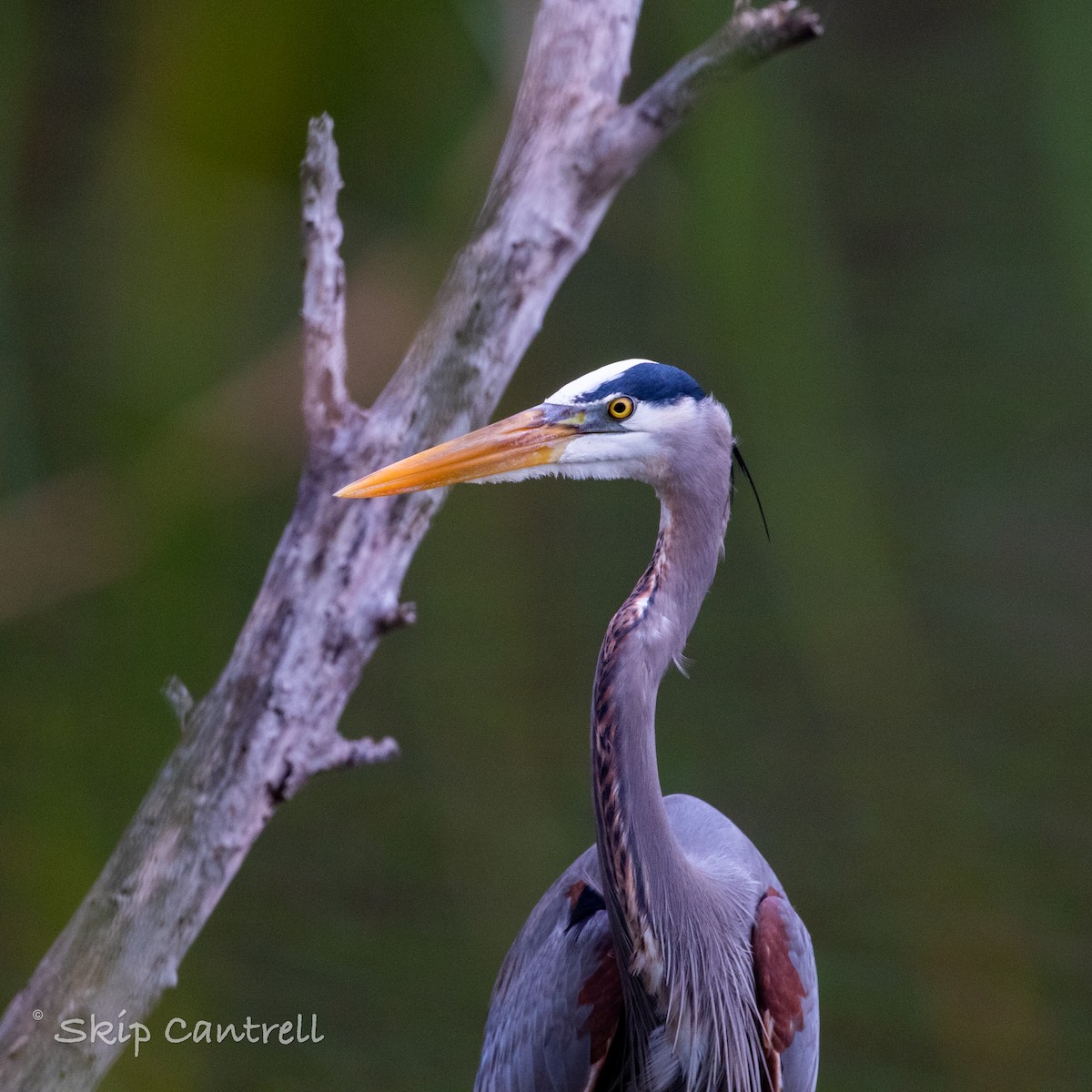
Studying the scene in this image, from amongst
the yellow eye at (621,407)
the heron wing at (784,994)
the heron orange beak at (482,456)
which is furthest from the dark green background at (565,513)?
the heron wing at (784,994)

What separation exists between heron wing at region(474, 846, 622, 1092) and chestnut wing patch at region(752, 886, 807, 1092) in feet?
0.54

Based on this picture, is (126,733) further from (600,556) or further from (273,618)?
(600,556)

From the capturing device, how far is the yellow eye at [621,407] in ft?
4.18

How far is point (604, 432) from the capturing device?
50.5 inches

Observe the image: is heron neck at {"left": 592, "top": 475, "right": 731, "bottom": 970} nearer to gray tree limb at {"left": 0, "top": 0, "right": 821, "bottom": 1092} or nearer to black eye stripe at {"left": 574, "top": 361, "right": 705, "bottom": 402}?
black eye stripe at {"left": 574, "top": 361, "right": 705, "bottom": 402}

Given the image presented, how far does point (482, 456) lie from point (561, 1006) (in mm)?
634

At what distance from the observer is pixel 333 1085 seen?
2668mm

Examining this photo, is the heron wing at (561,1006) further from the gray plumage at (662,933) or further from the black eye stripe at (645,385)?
the black eye stripe at (645,385)

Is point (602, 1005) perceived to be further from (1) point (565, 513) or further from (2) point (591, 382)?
(1) point (565, 513)

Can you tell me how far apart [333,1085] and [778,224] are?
2393 mm

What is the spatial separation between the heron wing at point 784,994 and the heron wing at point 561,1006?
0.55ft

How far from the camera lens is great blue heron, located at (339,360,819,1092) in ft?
3.99

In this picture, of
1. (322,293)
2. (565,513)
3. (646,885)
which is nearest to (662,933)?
(646,885)

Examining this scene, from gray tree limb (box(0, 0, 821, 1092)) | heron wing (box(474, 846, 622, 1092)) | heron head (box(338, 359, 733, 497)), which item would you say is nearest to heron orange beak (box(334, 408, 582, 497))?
heron head (box(338, 359, 733, 497))
